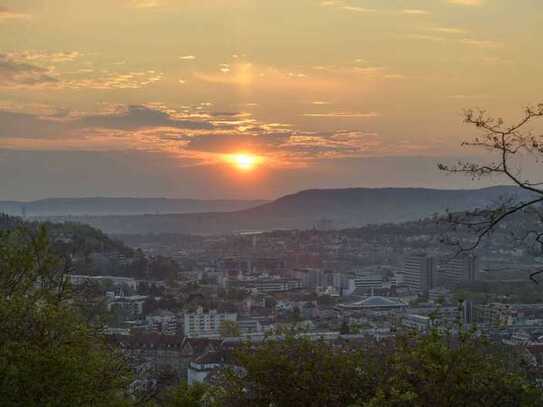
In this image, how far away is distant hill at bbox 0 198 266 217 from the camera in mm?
156875

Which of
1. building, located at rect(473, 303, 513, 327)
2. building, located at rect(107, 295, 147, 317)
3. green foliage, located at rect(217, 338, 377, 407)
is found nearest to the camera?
green foliage, located at rect(217, 338, 377, 407)

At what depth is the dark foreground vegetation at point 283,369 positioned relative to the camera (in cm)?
830

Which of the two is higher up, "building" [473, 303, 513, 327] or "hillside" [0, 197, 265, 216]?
"hillside" [0, 197, 265, 216]

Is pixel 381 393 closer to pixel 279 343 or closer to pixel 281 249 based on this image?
pixel 279 343

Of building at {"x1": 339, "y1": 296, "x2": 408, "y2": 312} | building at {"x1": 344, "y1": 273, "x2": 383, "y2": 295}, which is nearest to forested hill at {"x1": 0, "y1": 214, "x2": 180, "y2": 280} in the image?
building at {"x1": 344, "y1": 273, "x2": 383, "y2": 295}

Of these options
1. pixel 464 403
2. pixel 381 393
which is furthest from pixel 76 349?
pixel 464 403

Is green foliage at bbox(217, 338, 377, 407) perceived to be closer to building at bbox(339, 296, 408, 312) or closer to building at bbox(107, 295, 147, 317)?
building at bbox(107, 295, 147, 317)

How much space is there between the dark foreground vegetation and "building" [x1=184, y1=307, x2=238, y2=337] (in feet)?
105

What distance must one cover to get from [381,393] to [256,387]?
1955 mm

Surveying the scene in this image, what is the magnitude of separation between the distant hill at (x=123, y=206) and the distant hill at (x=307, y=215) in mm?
8463

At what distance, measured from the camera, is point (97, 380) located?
996 centimetres

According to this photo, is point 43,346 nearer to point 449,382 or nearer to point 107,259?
point 449,382

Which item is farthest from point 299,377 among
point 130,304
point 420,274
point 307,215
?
point 307,215

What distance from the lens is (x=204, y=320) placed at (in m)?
45.2
